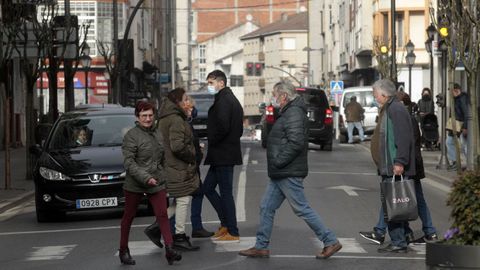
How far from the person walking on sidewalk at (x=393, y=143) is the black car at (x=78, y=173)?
503 centimetres

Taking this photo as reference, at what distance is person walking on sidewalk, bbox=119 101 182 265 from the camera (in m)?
12.5

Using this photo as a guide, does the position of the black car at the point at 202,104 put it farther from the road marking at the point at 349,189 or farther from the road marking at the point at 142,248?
the road marking at the point at 142,248

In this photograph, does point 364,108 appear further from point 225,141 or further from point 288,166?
point 288,166

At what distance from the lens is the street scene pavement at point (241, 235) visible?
1266 cm

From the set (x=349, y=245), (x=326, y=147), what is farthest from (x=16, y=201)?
(x=326, y=147)

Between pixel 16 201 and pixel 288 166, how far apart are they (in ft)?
32.4

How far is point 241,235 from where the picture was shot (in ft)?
49.5

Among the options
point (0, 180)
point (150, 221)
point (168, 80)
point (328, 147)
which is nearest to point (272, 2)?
point (168, 80)

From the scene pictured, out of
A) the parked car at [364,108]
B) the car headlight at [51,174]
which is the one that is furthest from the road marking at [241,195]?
the parked car at [364,108]

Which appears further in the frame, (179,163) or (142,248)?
(142,248)

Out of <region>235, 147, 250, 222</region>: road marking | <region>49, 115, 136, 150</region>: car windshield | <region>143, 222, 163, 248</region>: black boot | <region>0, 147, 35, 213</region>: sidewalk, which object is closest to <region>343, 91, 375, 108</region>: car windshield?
<region>235, 147, 250, 222</region>: road marking

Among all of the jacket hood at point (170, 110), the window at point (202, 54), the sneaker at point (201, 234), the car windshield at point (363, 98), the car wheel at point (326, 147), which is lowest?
the car wheel at point (326, 147)

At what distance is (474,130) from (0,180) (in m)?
10.4

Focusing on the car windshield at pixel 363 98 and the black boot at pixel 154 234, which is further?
the car windshield at pixel 363 98
